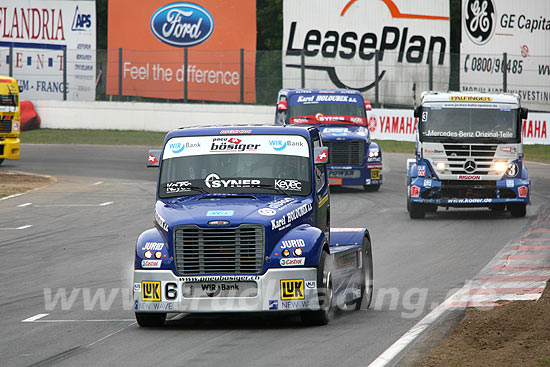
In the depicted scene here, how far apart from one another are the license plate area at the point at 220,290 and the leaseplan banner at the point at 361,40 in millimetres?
32550

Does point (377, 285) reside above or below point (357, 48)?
below

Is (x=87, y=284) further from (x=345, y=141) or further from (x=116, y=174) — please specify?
(x=116, y=174)

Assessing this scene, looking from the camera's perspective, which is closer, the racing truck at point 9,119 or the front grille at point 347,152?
the front grille at point 347,152

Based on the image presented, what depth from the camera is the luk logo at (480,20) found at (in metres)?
Result: 42.9

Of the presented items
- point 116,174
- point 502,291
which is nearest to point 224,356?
point 502,291

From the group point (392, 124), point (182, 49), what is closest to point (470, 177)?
point (392, 124)

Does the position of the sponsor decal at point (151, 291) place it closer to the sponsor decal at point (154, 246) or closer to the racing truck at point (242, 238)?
the racing truck at point (242, 238)

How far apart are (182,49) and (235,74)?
3.18 m

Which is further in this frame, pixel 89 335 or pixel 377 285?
pixel 377 285

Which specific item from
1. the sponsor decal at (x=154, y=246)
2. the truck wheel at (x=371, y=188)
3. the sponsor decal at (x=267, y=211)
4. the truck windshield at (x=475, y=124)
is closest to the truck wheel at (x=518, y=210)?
the truck windshield at (x=475, y=124)

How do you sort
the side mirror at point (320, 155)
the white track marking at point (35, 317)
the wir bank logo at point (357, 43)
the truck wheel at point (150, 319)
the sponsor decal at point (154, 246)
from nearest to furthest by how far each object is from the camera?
Answer: 1. the sponsor decal at point (154, 246)
2. the truck wheel at point (150, 319)
3. the white track marking at point (35, 317)
4. the side mirror at point (320, 155)
5. the wir bank logo at point (357, 43)

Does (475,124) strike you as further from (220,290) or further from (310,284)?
(220,290)

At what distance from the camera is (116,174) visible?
3153 centimetres

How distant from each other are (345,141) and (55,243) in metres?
9.76
